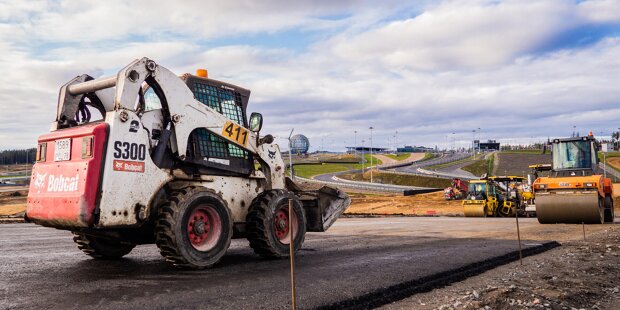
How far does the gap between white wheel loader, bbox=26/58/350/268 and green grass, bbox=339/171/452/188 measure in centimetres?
6478

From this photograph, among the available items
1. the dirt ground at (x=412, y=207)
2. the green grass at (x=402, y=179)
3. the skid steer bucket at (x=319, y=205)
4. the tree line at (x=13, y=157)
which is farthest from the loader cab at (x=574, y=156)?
the tree line at (x=13, y=157)

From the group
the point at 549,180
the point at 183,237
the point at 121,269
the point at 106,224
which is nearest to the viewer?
the point at 106,224

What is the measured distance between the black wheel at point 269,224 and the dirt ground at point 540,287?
2794mm

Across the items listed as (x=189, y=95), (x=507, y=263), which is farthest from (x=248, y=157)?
A: (x=507, y=263)

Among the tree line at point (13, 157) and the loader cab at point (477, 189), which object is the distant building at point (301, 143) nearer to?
the tree line at point (13, 157)

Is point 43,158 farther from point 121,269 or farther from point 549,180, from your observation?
point 549,180

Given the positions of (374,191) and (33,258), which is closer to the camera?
(33,258)

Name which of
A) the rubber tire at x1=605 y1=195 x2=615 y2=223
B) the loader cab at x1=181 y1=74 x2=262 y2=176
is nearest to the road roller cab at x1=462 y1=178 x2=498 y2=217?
the rubber tire at x1=605 y1=195 x2=615 y2=223

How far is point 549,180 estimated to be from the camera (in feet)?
61.7

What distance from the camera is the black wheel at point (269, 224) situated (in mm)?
8078

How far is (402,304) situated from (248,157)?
13.0 feet

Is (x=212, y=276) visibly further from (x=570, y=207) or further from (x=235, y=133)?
(x=570, y=207)

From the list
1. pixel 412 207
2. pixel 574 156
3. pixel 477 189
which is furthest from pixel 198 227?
pixel 412 207

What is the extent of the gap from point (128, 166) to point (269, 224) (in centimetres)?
250
